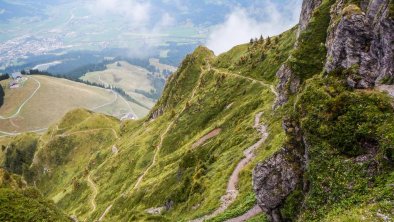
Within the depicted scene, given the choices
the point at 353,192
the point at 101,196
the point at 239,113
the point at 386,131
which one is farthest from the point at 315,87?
the point at 101,196

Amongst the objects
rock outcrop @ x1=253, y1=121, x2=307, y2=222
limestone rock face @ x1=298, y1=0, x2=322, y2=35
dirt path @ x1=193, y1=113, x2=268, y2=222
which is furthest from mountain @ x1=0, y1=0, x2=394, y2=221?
limestone rock face @ x1=298, y1=0, x2=322, y2=35

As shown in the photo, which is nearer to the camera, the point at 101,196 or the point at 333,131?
the point at 333,131

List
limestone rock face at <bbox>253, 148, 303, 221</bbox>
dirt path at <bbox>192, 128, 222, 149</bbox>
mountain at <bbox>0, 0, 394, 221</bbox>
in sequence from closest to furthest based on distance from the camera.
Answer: mountain at <bbox>0, 0, 394, 221</bbox>
limestone rock face at <bbox>253, 148, 303, 221</bbox>
dirt path at <bbox>192, 128, 222, 149</bbox>

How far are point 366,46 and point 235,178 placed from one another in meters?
30.1

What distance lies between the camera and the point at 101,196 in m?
143

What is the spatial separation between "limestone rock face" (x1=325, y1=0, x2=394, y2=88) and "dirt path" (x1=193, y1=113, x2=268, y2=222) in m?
24.0

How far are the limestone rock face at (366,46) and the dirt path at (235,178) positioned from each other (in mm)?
23980

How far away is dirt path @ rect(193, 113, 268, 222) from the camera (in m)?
58.5

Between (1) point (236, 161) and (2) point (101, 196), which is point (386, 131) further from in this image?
(2) point (101, 196)

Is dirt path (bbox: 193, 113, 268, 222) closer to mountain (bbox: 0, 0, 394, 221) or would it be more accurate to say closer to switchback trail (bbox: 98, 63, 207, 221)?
mountain (bbox: 0, 0, 394, 221)

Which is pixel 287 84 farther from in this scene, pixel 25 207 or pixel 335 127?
pixel 25 207

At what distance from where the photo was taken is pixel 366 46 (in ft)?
157

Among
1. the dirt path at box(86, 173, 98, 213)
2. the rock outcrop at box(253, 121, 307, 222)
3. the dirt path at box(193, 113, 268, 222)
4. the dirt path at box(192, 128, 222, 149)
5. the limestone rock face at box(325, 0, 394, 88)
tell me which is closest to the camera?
the rock outcrop at box(253, 121, 307, 222)

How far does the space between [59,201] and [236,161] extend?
128911 mm
